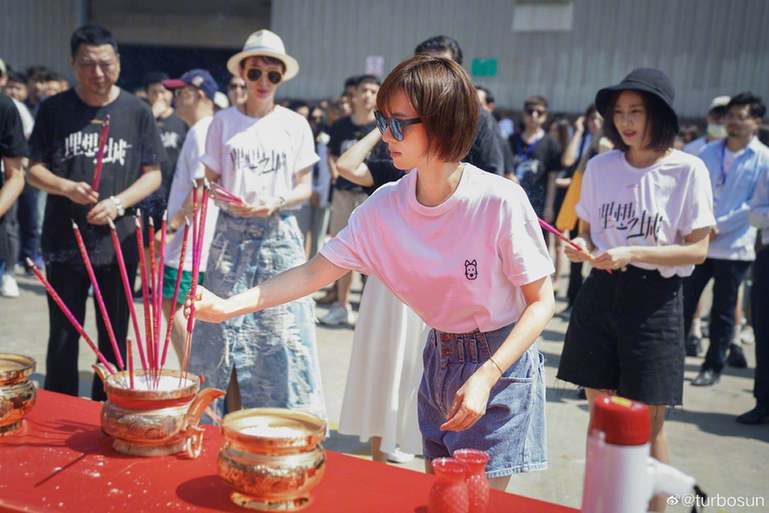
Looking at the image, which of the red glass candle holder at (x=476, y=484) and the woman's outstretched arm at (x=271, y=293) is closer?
the red glass candle holder at (x=476, y=484)

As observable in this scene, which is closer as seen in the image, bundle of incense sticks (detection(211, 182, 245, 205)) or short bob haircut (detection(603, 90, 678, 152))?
bundle of incense sticks (detection(211, 182, 245, 205))

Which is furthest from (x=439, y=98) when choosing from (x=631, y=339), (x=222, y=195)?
(x=631, y=339)

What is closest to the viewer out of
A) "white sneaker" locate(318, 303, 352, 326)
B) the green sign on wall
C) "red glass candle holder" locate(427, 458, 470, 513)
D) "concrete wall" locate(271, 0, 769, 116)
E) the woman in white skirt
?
"red glass candle holder" locate(427, 458, 470, 513)

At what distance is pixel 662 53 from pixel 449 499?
49.8 ft

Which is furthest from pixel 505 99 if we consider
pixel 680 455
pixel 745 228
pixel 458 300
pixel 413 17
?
pixel 458 300

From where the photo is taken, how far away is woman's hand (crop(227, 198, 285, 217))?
3.66m

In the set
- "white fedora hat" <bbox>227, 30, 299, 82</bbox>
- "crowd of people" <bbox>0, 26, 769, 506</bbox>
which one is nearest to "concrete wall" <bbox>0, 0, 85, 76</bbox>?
"crowd of people" <bbox>0, 26, 769, 506</bbox>

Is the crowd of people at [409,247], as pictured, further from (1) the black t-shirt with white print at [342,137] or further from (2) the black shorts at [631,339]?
(1) the black t-shirt with white print at [342,137]

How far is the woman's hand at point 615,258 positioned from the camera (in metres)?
3.01

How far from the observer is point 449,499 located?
1.57 metres

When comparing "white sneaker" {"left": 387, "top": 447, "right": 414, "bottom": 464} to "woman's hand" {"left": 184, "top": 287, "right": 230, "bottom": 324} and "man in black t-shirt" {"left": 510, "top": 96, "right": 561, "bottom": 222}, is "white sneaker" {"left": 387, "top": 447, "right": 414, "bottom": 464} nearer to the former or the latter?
"woman's hand" {"left": 184, "top": 287, "right": 230, "bottom": 324}

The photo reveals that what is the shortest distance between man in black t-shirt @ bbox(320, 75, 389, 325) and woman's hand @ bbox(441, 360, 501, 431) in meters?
4.50

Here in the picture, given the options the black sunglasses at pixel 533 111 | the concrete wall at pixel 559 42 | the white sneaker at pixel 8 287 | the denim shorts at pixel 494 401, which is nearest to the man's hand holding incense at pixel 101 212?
the denim shorts at pixel 494 401

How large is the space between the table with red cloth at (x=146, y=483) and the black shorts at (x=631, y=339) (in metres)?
1.48
